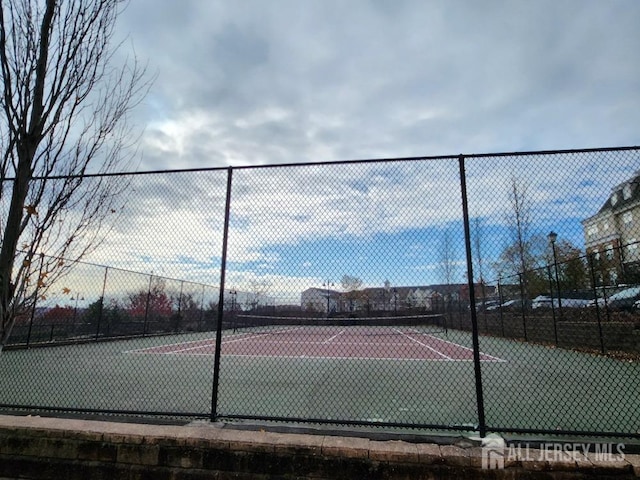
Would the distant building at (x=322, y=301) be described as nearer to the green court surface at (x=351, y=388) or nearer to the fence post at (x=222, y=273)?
the green court surface at (x=351, y=388)

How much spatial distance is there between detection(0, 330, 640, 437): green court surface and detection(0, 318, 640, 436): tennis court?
2 cm

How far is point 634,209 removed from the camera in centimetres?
543

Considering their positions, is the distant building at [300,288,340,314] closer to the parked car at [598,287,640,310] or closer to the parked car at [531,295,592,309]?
the parked car at [531,295,592,309]

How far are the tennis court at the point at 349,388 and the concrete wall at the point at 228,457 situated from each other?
297mm

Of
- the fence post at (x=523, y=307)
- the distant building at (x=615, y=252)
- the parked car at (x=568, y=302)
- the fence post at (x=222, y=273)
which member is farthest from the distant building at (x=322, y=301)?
the fence post at (x=523, y=307)

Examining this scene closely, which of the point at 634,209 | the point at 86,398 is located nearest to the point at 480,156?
the point at 634,209

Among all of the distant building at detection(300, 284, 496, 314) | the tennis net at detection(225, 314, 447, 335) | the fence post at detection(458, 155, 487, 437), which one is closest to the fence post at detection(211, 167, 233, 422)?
the distant building at detection(300, 284, 496, 314)

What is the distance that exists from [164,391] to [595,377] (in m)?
7.67

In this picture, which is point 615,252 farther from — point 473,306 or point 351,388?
point 473,306

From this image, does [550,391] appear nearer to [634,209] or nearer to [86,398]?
[634,209]

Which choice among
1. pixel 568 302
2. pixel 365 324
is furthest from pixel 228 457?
pixel 568 302

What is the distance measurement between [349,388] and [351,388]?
34 millimetres

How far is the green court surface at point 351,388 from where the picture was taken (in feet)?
14.3

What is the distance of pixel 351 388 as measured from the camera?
5.96 meters
